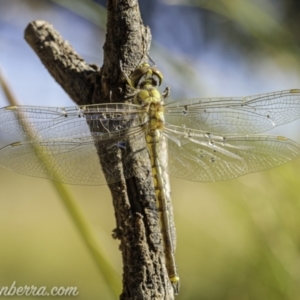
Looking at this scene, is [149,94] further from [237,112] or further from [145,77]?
[237,112]

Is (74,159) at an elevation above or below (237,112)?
below

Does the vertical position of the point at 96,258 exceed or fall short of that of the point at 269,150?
it falls short

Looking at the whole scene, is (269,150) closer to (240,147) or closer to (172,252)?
(240,147)

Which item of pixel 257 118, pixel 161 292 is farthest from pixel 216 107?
pixel 161 292

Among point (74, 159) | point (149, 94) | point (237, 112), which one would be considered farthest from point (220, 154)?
point (74, 159)

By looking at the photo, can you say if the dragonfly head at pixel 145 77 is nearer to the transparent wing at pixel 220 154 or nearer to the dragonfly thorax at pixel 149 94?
the dragonfly thorax at pixel 149 94

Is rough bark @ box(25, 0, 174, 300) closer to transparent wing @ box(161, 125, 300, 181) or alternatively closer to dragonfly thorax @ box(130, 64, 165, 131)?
dragonfly thorax @ box(130, 64, 165, 131)
